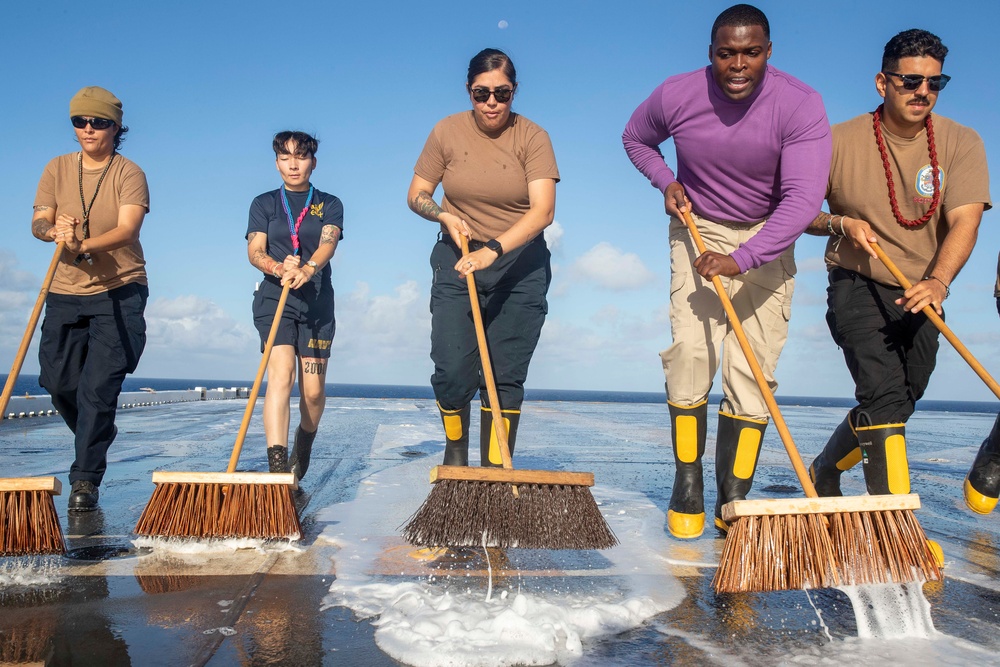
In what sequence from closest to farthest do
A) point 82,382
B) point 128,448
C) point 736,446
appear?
point 736,446, point 82,382, point 128,448

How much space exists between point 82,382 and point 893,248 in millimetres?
4041

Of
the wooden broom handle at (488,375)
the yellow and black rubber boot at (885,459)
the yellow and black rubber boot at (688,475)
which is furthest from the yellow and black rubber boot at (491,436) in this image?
the yellow and black rubber boot at (885,459)

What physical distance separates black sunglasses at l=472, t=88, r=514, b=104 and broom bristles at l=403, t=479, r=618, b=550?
6.33ft

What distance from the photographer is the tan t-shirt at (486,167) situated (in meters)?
3.96

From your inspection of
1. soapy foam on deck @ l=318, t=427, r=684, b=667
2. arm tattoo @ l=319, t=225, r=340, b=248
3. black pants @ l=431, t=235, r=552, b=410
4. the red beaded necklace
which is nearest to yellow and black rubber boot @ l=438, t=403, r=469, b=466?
black pants @ l=431, t=235, r=552, b=410

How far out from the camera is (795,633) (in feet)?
7.35

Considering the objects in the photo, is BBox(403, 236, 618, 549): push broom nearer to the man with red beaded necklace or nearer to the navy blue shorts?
the man with red beaded necklace

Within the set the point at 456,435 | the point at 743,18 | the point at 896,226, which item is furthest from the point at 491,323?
the point at 896,226

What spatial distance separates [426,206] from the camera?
13.4ft

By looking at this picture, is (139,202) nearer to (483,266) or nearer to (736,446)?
(483,266)

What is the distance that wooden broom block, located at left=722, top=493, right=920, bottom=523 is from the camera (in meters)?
2.45

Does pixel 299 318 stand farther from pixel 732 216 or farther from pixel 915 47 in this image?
pixel 915 47

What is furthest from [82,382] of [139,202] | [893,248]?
[893,248]

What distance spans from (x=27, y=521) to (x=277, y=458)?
5.11 ft
